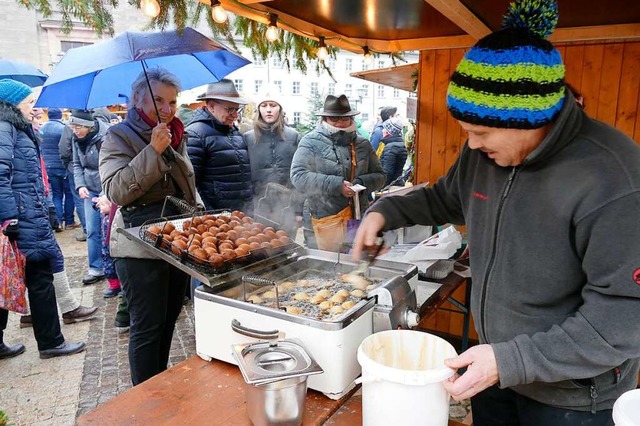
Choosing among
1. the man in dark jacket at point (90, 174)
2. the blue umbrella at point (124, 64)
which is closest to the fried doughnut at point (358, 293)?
the blue umbrella at point (124, 64)

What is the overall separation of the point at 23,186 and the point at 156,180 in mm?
1701

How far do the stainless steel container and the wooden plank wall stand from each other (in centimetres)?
294

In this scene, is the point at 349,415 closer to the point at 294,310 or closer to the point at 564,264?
the point at 294,310

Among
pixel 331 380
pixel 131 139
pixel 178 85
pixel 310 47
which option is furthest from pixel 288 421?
pixel 310 47

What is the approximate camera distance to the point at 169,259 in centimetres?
198

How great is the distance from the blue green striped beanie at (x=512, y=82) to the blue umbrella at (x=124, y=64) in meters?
2.07

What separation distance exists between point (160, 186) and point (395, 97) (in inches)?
1490

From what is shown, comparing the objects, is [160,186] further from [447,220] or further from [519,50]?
[519,50]

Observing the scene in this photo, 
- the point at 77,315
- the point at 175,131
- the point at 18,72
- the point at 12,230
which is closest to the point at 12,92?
the point at 12,230

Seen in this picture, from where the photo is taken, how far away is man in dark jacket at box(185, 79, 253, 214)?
3.83 m

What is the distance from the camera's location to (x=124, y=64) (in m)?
3.70

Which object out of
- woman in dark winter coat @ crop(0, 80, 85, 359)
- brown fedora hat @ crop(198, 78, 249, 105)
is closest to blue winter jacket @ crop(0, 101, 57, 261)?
woman in dark winter coat @ crop(0, 80, 85, 359)

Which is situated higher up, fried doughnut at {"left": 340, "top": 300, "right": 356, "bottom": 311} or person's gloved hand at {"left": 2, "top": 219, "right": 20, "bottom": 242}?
fried doughnut at {"left": 340, "top": 300, "right": 356, "bottom": 311}

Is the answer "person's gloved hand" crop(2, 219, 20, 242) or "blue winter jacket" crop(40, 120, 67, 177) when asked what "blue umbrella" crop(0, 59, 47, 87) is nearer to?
"blue winter jacket" crop(40, 120, 67, 177)
